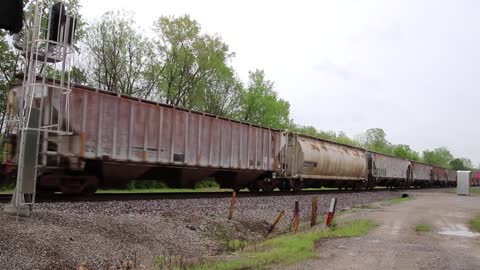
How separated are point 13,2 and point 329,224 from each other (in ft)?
38.2

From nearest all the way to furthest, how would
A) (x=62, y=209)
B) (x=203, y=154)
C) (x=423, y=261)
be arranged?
(x=423, y=261) → (x=62, y=209) → (x=203, y=154)

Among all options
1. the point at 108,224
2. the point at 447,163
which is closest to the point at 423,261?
the point at 108,224

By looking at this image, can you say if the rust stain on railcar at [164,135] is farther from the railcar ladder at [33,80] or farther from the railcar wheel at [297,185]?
the railcar ladder at [33,80]

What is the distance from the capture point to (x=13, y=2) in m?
2.90

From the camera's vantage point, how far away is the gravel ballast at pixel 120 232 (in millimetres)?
7207

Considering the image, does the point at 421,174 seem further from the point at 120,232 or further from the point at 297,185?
the point at 120,232

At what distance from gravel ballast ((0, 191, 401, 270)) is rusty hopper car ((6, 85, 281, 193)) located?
7.99 feet

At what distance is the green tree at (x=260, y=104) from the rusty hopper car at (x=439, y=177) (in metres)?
23.3

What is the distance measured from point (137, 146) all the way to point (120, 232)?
7745 mm

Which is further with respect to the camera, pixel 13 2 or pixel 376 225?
pixel 376 225

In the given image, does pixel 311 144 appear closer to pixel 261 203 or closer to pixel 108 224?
pixel 261 203

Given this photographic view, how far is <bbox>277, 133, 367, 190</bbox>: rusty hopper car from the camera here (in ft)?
88.2

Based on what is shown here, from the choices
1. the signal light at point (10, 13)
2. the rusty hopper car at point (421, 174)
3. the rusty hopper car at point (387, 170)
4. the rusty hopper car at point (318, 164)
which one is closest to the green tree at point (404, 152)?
the rusty hopper car at point (421, 174)

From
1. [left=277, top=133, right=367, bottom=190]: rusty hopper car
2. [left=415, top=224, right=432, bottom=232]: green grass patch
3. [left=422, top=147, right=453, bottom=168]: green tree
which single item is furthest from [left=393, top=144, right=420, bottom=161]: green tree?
A: [left=415, top=224, right=432, bottom=232]: green grass patch
